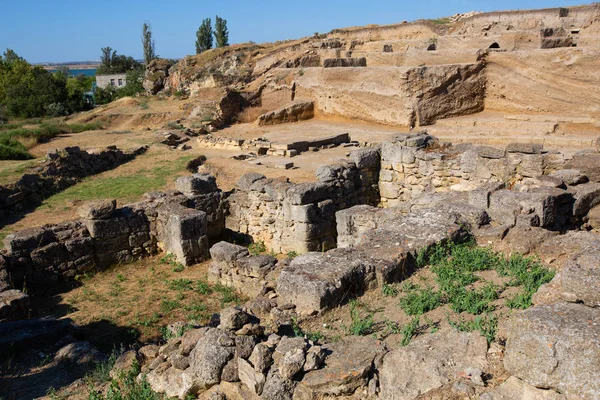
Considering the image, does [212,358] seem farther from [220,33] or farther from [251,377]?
[220,33]

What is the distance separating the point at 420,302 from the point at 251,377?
1.92 metres

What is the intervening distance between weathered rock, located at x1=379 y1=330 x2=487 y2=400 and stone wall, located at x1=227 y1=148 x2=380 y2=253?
621cm

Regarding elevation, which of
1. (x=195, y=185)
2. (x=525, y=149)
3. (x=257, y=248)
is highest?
(x=525, y=149)

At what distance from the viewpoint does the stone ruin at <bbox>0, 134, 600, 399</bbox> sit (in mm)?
3580

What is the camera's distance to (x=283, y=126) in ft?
78.9

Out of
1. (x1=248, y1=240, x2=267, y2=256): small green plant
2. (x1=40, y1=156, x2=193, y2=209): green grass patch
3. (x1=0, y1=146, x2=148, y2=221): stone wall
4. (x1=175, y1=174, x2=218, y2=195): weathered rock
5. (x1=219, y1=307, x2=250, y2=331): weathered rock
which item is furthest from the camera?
(x1=40, y1=156, x2=193, y2=209): green grass patch

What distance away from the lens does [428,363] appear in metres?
3.66

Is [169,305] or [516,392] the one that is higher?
[516,392]

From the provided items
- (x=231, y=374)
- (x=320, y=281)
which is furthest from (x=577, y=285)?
(x=231, y=374)

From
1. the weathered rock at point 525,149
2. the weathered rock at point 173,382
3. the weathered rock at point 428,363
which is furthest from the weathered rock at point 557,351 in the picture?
the weathered rock at point 525,149

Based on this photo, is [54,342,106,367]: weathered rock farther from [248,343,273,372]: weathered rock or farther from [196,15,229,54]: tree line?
[196,15,229,54]: tree line

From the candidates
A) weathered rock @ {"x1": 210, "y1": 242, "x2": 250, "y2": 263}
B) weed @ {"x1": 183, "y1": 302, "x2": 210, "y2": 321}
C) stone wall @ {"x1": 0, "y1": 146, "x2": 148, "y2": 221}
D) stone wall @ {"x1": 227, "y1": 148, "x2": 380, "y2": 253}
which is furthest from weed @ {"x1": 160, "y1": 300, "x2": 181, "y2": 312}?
stone wall @ {"x1": 0, "y1": 146, "x2": 148, "y2": 221}

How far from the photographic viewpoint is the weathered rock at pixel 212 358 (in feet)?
13.5

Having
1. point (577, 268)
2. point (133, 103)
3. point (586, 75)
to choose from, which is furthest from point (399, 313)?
point (133, 103)
